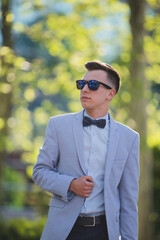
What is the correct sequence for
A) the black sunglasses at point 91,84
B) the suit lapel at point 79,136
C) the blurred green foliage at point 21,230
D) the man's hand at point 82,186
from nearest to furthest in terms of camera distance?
1. the man's hand at point 82,186
2. the suit lapel at point 79,136
3. the black sunglasses at point 91,84
4. the blurred green foliage at point 21,230

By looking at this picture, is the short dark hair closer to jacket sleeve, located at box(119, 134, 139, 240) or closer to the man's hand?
jacket sleeve, located at box(119, 134, 139, 240)

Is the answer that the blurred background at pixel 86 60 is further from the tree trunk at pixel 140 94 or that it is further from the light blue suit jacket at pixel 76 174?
the light blue suit jacket at pixel 76 174

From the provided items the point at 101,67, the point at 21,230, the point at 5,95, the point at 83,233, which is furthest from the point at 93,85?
the point at 5,95

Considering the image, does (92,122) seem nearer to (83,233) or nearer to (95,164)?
(95,164)

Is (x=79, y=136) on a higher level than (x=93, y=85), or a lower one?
lower

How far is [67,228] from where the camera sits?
2.99m

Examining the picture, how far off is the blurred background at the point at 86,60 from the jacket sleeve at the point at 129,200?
4910mm

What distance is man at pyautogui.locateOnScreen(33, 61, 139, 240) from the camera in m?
3.01

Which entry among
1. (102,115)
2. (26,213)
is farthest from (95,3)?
(26,213)

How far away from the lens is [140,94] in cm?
806

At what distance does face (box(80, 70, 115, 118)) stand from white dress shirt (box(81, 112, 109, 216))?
0.54 feet

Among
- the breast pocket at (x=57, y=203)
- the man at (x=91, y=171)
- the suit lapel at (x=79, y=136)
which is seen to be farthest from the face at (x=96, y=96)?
the breast pocket at (x=57, y=203)

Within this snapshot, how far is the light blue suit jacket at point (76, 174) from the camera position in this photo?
3008 millimetres

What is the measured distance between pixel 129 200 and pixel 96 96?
94cm
